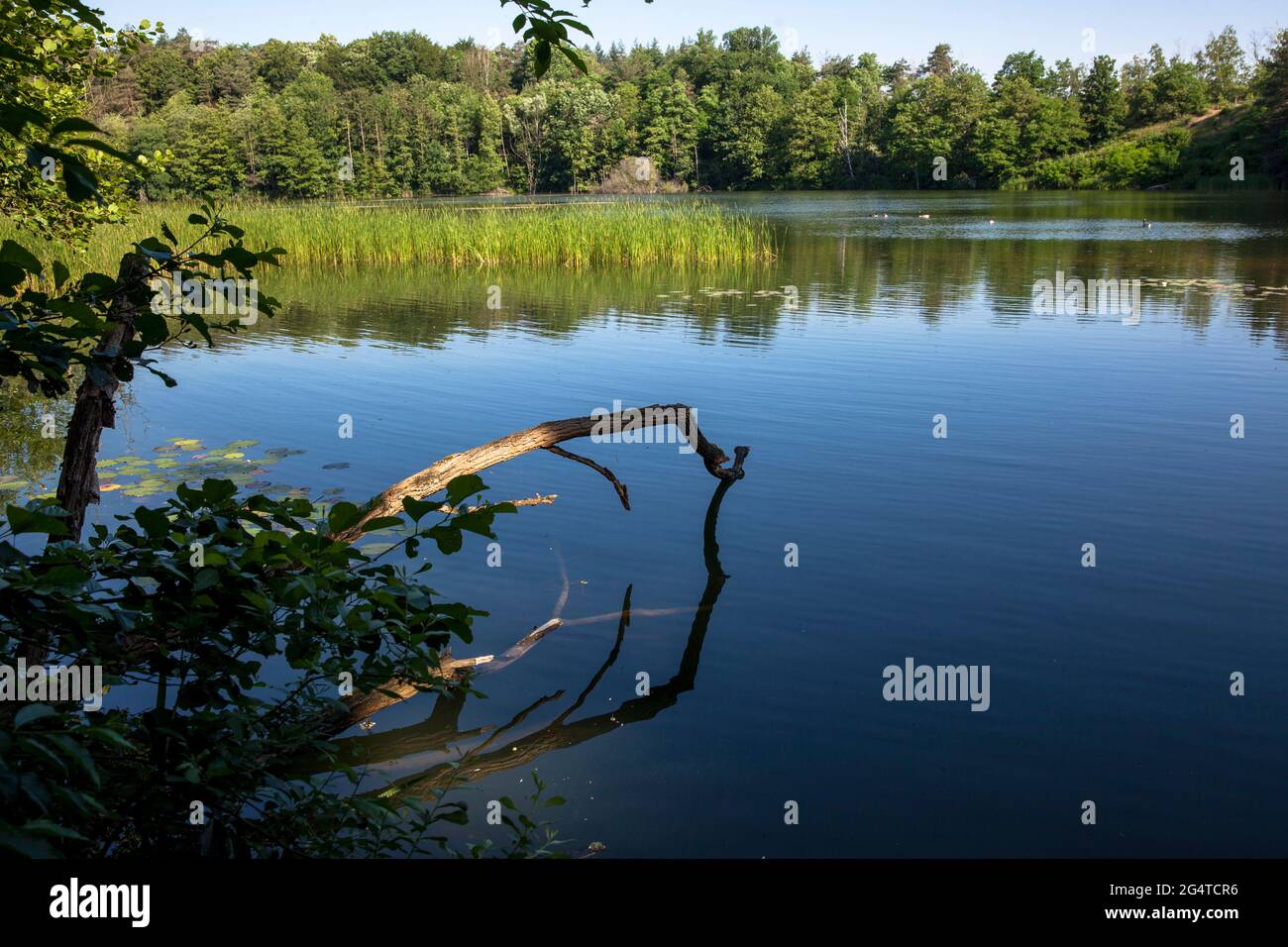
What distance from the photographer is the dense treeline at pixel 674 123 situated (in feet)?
169

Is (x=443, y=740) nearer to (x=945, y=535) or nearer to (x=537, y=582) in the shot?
(x=537, y=582)

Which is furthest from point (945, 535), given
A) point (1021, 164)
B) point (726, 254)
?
point (1021, 164)

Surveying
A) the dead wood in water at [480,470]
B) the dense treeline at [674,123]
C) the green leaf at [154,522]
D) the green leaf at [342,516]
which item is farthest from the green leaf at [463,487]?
the dense treeline at [674,123]

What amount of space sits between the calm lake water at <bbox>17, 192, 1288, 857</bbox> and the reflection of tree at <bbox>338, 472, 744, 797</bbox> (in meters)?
0.02

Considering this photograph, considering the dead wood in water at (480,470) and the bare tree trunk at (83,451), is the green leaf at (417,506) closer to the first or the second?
the dead wood in water at (480,470)

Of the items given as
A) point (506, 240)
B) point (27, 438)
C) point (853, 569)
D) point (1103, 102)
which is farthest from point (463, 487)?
point (1103, 102)

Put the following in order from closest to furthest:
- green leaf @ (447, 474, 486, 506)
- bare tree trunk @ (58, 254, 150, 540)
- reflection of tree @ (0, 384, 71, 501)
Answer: green leaf @ (447, 474, 486, 506) < bare tree trunk @ (58, 254, 150, 540) < reflection of tree @ (0, 384, 71, 501)

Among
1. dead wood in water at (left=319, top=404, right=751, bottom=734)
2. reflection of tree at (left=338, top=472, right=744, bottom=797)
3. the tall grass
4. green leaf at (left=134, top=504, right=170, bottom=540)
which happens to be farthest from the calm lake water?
the tall grass

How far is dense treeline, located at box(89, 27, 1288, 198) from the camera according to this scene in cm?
5156

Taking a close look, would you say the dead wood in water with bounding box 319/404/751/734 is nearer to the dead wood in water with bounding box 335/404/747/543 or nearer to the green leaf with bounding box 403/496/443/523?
the dead wood in water with bounding box 335/404/747/543

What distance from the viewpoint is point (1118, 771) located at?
398 centimetres

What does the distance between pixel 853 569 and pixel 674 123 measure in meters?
75.3

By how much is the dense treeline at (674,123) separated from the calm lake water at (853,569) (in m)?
39.6
